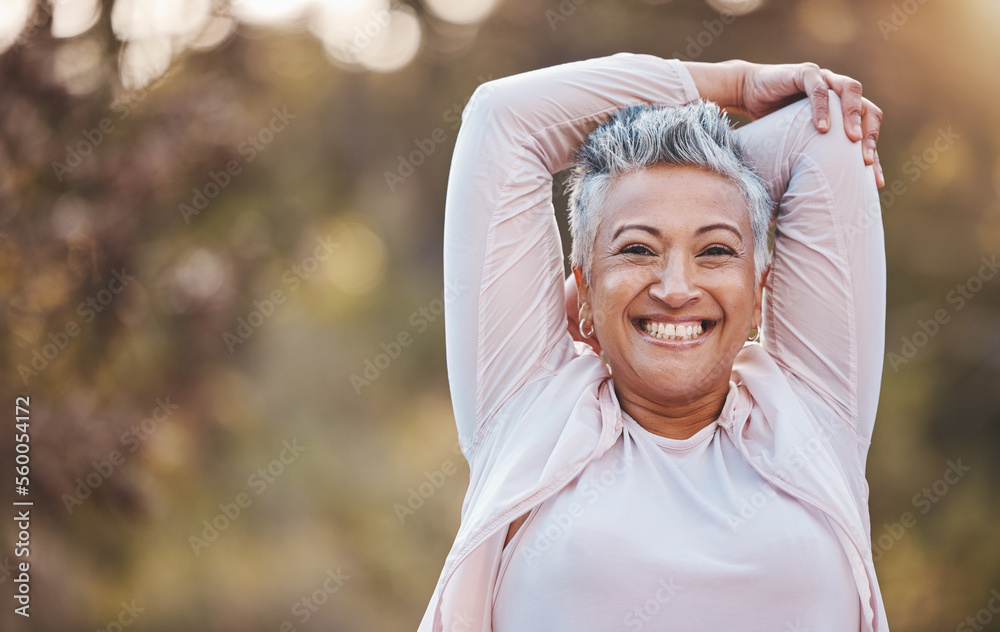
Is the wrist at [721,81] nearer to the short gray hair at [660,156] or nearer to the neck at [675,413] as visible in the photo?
the short gray hair at [660,156]

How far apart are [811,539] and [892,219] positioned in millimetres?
3451

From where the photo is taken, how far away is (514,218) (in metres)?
1.63

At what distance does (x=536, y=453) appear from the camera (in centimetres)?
147

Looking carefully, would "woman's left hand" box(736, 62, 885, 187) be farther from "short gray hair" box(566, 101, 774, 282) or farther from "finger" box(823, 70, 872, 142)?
"short gray hair" box(566, 101, 774, 282)

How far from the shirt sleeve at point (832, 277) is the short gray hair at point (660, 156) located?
3.0 inches

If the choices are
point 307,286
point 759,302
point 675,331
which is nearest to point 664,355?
point 675,331

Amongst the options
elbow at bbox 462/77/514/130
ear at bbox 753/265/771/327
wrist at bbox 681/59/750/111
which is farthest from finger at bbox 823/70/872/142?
elbow at bbox 462/77/514/130

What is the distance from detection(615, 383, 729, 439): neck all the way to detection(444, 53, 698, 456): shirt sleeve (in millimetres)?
169

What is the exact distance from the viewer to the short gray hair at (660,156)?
153cm

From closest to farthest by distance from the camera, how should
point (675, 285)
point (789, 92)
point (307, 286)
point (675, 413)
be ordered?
point (675, 285) < point (675, 413) < point (789, 92) < point (307, 286)

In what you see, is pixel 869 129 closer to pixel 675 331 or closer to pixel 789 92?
pixel 789 92

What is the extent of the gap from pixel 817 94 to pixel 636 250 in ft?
1.68

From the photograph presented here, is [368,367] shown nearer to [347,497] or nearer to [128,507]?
[347,497]

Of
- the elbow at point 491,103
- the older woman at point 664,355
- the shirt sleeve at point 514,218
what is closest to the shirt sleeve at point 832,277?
the older woman at point 664,355
